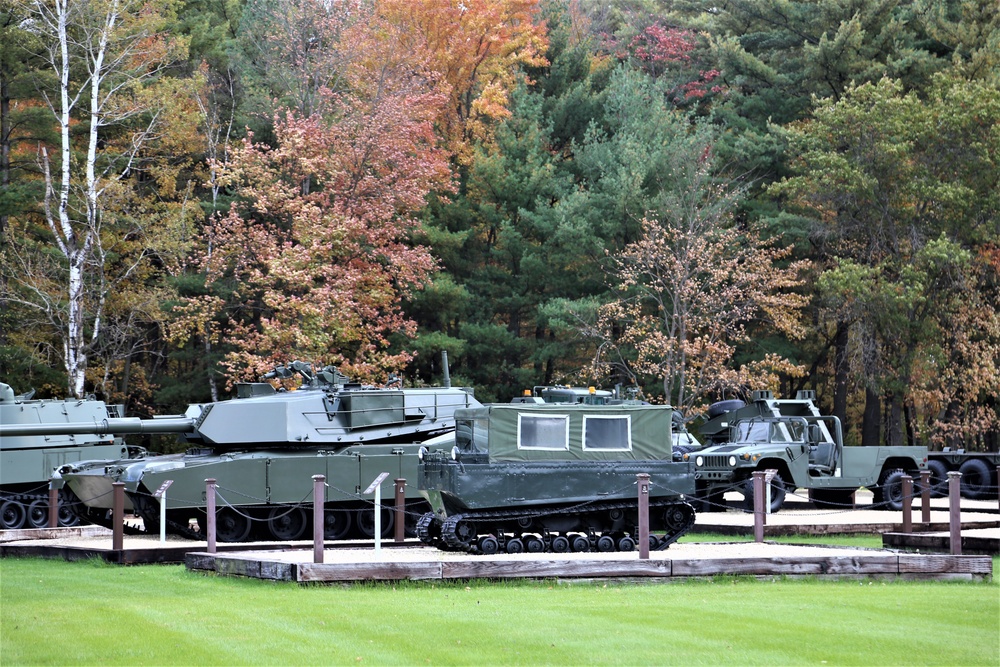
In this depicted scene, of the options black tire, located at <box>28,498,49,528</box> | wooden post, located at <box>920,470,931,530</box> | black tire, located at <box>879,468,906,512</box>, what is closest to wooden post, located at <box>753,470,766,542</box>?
wooden post, located at <box>920,470,931,530</box>

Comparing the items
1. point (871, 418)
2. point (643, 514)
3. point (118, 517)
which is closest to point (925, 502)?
point (643, 514)

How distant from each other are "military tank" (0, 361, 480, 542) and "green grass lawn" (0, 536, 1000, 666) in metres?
5.96

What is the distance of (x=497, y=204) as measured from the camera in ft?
139

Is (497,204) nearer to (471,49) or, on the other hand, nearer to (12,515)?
(471,49)

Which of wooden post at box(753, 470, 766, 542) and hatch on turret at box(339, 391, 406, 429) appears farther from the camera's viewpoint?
hatch on turret at box(339, 391, 406, 429)

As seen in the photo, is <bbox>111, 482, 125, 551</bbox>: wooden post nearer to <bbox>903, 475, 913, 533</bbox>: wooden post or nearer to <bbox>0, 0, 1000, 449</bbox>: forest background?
<bbox>903, 475, 913, 533</bbox>: wooden post

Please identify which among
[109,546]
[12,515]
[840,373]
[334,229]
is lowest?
[109,546]

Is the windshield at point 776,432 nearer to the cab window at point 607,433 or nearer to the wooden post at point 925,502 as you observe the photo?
the wooden post at point 925,502

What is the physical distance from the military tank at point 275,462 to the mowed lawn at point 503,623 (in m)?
5.95

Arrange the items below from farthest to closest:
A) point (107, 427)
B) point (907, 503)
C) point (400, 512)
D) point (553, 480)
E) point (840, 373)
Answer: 1. point (840, 373)
2. point (107, 427)
3. point (907, 503)
4. point (400, 512)
5. point (553, 480)

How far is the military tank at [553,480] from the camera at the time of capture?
17.5 meters

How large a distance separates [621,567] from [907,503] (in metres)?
7.25

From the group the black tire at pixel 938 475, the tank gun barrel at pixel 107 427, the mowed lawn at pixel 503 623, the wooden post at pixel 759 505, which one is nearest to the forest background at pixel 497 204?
the black tire at pixel 938 475

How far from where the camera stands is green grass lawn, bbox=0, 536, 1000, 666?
998cm
